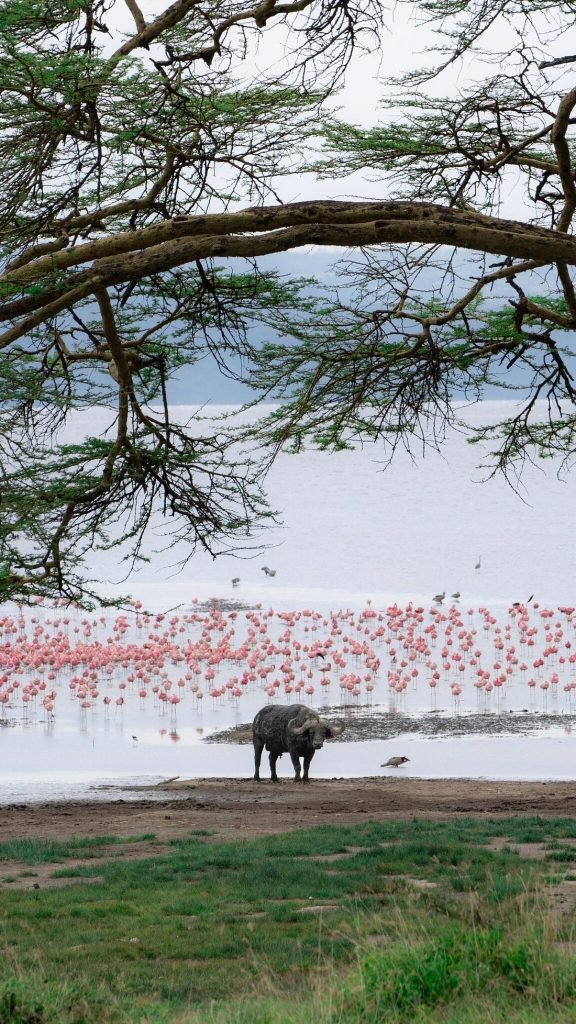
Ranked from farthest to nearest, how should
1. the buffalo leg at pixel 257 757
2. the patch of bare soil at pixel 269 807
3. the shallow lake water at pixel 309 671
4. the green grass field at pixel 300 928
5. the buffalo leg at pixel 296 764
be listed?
the shallow lake water at pixel 309 671 < the buffalo leg at pixel 257 757 < the buffalo leg at pixel 296 764 < the patch of bare soil at pixel 269 807 < the green grass field at pixel 300 928

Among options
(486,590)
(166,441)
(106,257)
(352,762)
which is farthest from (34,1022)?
(486,590)

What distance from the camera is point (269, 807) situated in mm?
12414

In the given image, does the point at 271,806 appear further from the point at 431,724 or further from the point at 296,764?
the point at 431,724

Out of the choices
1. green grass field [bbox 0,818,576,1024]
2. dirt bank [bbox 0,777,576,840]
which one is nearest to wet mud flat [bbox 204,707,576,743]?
dirt bank [bbox 0,777,576,840]

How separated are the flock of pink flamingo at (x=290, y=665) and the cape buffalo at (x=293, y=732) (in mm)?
4035

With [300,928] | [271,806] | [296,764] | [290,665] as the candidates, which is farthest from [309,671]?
[300,928]

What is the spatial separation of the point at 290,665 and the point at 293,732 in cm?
618

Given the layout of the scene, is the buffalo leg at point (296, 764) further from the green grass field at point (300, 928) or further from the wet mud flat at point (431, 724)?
the green grass field at point (300, 928)

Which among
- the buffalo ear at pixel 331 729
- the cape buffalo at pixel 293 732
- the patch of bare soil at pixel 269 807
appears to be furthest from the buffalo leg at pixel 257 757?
the buffalo ear at pixel 331 729

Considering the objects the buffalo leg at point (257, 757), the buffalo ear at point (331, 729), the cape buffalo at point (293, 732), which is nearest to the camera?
the cape buffalo at point (293, 732)

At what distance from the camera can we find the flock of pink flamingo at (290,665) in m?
19.2

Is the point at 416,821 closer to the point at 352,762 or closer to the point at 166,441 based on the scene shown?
the point at 166,441

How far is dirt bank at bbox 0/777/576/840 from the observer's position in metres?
11.1

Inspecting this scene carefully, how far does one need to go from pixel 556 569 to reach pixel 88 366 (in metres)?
23.8
